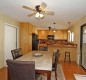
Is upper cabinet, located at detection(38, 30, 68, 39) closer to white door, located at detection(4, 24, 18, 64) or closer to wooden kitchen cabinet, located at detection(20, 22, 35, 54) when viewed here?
wooden kitchen cabinet, located at detection(20, 22, 35, 54)

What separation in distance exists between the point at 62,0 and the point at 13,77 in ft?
7.25

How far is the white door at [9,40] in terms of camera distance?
5.40 metres

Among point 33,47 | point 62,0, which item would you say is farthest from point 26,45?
point 62,0

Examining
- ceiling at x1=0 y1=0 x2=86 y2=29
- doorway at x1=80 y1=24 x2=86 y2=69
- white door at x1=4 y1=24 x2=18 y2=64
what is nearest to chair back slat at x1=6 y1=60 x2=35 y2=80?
ceiling at x1=0 y1=0 x2=86 y2=29

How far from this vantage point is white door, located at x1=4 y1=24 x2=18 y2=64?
5.40m

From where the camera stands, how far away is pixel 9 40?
5.72 meters

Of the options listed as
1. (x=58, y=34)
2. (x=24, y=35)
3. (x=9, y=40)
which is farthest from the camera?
(x=58, y=34)

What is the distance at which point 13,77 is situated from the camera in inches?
83.0

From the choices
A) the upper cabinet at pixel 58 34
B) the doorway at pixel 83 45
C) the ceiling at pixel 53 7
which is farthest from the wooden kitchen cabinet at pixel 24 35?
the upper cabinet at pixel 58 34

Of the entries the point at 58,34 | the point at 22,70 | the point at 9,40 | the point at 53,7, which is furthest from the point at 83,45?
the point at 58,34

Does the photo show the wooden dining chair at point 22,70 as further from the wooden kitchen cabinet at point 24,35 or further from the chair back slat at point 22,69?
the wooden kitchen cabinet at point 24,35

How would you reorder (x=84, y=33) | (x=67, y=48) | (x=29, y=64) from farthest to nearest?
Answer: (x=67, y=48) < (x=84, y=33) < (x=29, y=64)

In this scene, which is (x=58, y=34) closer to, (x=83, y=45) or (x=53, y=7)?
(x=83, y=45)

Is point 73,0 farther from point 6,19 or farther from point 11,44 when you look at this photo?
point 11,44
